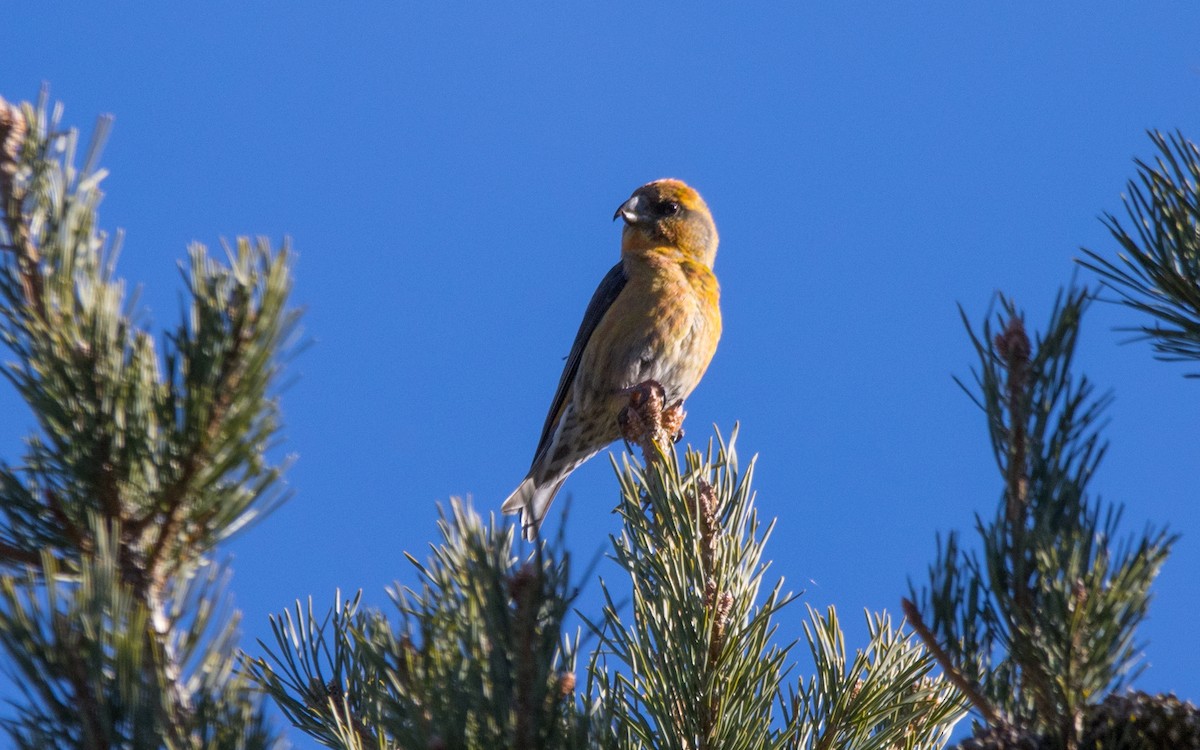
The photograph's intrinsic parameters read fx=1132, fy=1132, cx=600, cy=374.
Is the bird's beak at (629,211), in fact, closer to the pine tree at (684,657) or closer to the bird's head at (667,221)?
the bird's head at (667,221)

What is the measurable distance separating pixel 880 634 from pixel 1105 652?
2.77ft

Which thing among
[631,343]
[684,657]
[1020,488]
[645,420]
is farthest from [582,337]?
[1020,488]

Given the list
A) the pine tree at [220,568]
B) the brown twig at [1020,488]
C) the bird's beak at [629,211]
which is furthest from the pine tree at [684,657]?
the bird's beak at [629,211]

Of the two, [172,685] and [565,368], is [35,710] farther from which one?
[565,368]

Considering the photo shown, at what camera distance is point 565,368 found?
235 inches

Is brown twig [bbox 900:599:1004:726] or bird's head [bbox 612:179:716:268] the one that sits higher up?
bird's head [bbox 612:179:716:268]

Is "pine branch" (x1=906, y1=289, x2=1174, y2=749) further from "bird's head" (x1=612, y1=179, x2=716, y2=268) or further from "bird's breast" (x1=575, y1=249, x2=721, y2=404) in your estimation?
"bird's head" (x1=612, y1=179, x2=716, y2=268)

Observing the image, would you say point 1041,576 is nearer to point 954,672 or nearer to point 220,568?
point 954,672

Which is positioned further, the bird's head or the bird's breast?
the bird's head

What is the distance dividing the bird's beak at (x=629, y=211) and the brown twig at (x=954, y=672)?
4.60 meters

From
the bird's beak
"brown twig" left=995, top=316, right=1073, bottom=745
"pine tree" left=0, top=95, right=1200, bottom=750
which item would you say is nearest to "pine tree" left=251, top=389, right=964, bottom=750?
"pine tree" left=0, top=95, right=1200, bottom=750

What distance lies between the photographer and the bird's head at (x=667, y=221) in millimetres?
5977

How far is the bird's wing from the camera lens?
5.74m

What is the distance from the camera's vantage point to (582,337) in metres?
5.90
